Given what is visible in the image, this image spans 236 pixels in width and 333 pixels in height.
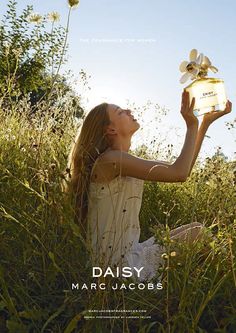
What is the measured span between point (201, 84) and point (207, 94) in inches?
2.3

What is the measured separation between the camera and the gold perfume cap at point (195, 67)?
264 cm

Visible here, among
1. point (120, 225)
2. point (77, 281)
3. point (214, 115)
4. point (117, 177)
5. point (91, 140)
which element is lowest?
point (77, 281)

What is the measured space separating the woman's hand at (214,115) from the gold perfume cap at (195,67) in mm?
195

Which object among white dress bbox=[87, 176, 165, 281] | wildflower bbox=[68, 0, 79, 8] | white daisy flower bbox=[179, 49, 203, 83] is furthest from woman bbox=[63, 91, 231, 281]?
wildflower bbox=[68, 0, 79, 8]

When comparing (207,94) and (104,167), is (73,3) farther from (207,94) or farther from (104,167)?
(104,167)

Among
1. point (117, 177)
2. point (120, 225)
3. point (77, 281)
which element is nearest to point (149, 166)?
point (117, 177)

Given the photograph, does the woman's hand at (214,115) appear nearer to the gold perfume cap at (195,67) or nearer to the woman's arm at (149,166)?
the gold perfume cap at (195,67)

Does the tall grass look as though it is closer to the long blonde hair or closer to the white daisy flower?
the long blonde hair

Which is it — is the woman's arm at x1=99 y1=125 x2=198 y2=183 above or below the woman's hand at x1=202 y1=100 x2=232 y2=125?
below

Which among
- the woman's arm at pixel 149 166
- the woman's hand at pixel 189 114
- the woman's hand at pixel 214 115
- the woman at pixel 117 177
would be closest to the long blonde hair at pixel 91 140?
the woman at pixel 117 177

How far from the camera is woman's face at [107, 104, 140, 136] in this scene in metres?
2.63

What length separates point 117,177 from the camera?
100 inches

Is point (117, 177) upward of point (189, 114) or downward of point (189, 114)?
downward

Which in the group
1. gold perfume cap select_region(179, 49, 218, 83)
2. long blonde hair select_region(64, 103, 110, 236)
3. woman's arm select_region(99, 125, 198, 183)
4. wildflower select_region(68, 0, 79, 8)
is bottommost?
woman's arm select_region(99, 125, 198, 183)
